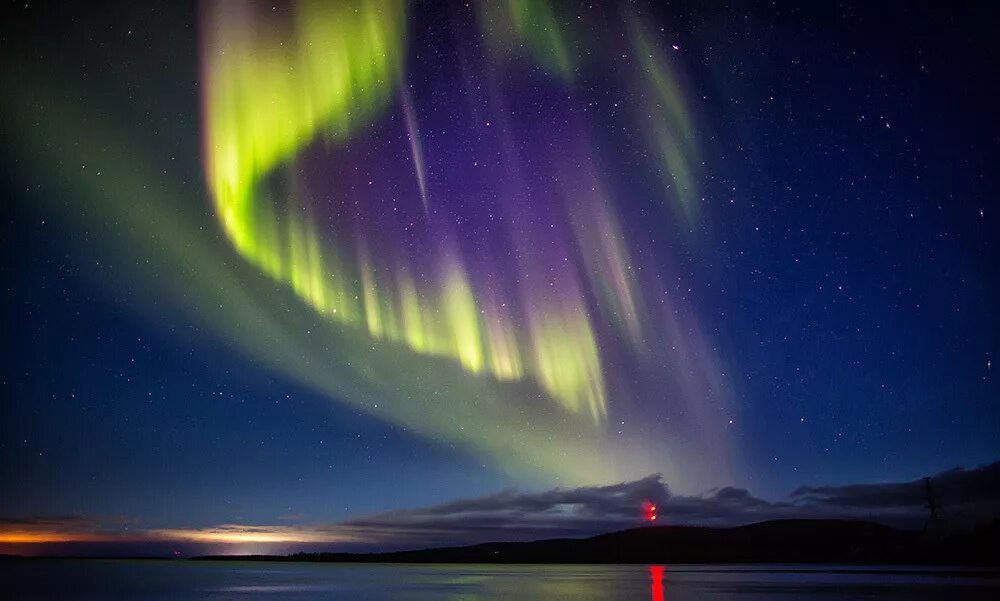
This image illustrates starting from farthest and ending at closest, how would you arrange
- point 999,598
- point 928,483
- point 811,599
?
point 928,483
point 811,599
point 999,598

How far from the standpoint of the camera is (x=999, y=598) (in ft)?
146

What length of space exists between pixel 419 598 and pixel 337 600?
21.9 ft

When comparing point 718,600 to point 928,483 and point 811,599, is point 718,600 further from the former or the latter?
point 928,483

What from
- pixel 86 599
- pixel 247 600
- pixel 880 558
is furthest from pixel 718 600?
pixel 880 558

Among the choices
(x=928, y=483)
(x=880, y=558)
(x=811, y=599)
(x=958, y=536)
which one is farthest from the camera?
(x=880, y=558)

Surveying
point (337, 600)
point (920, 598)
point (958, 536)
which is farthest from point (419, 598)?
point (958, 536)

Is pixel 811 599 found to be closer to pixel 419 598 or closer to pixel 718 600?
pixel 718 600

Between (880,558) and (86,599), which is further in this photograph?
(880,558)

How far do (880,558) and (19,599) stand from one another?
630 feet

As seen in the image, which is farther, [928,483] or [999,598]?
[928,483]

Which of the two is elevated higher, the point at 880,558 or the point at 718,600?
the point at 718,600

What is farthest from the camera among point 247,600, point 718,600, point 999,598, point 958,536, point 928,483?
point 958,536

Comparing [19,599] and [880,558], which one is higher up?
[19,599]

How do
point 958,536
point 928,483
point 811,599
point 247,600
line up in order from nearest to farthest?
point 811,599 → point 247,600 → point 928,483 → point 958,536
